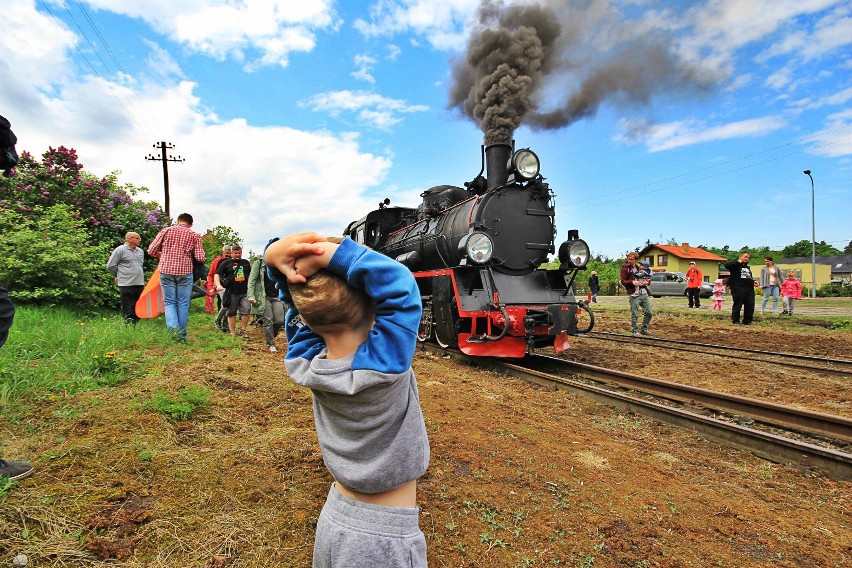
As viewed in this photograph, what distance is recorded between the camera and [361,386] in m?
1.17

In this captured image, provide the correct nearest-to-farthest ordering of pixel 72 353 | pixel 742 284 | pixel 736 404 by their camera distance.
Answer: pixel 72 353
pixel 736 404
pixel 742 284

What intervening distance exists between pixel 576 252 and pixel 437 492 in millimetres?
5558

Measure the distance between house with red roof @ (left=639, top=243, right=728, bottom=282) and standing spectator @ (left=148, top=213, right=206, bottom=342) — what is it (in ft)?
163

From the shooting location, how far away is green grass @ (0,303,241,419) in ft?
11.6

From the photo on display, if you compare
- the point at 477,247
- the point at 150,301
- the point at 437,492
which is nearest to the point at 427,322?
the point at 477,247

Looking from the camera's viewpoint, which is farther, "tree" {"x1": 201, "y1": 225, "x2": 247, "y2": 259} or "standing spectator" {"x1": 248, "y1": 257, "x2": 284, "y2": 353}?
"tree" {"x1": 201, "y1": 225, "x2": 247, "y2": 259}

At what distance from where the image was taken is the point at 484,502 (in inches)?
101

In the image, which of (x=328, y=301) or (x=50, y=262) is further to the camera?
(x=50, y=262)

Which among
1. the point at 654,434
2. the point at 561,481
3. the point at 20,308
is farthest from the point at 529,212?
the point at 20,308

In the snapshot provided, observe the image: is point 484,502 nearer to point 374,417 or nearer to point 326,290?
point 374,417

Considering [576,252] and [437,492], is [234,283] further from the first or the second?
[437,492]

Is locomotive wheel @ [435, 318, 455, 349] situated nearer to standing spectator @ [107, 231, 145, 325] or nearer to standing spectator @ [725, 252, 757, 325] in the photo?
standing spectator @ [107, 231, 145, 325]

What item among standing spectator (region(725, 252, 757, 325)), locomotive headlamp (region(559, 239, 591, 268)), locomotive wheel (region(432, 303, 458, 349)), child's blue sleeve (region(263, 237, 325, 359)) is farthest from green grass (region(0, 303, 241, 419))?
standing spectator (region(725, 252, 757, 325))

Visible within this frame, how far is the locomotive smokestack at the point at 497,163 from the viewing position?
762 centimetres
